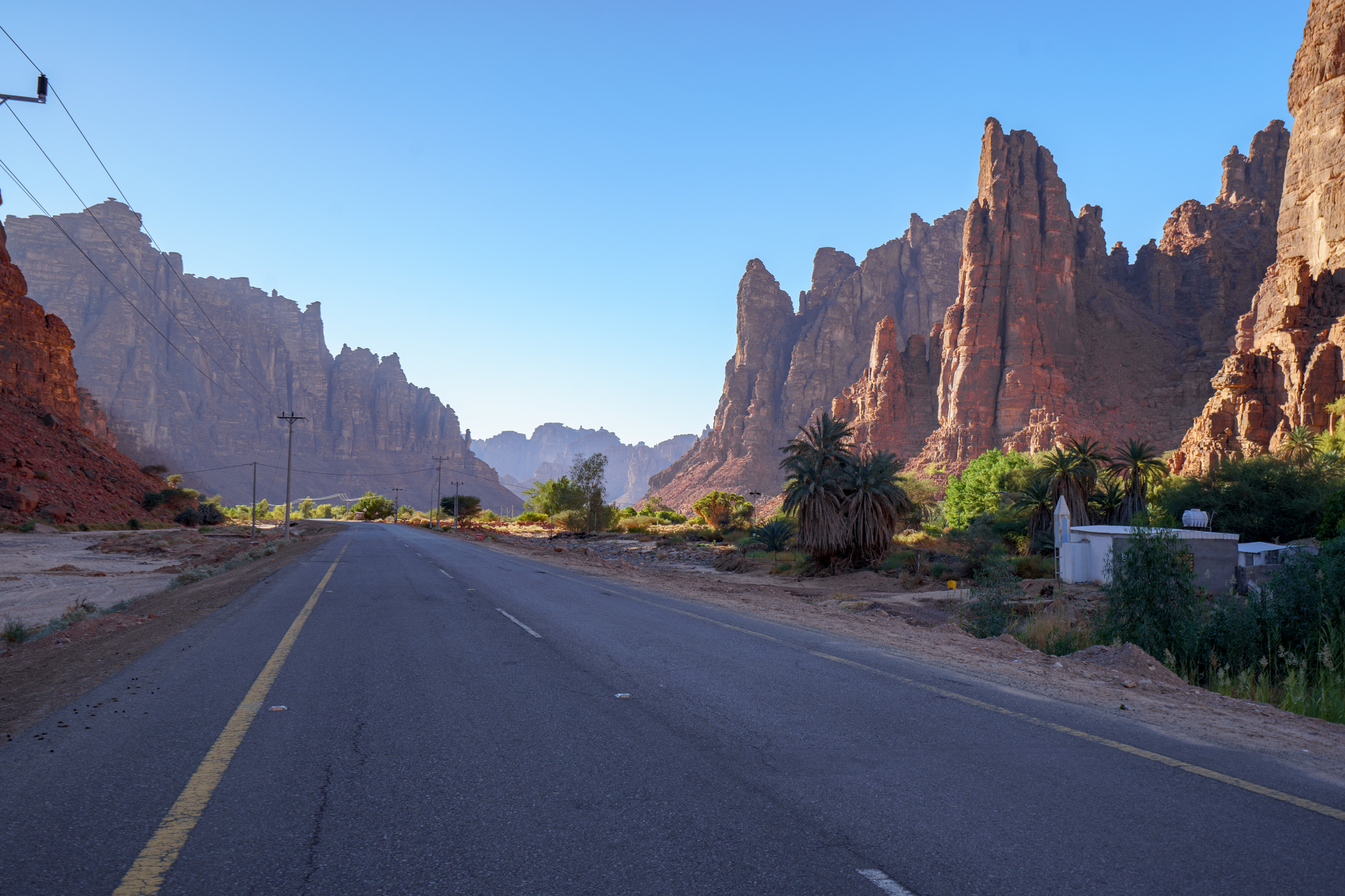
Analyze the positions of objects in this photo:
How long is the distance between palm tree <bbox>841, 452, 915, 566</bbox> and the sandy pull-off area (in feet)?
84.2

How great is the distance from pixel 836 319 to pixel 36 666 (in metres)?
169

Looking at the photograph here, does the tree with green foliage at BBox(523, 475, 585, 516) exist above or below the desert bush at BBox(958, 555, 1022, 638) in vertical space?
above

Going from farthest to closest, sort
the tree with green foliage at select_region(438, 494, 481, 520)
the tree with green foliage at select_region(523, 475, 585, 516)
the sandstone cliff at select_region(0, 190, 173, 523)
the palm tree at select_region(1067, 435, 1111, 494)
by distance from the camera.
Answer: the tree with green foliage at select_region(438, 494, 481, 520)
the tree with green foliage at select_region(523, 475, 585, 516)
the sandstone cliff at select_region(0, 190, 173, 523)
the palm tree at select_region(1067, 435, 1111, 494)

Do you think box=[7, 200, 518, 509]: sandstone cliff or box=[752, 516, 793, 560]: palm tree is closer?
box=[752, 516, 793, 560]: palm tree

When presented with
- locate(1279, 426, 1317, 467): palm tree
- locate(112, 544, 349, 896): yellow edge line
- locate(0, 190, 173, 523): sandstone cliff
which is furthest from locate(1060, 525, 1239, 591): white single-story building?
locate(0, 190, 173, 523): sandstone cliff

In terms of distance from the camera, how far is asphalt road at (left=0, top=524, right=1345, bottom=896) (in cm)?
349

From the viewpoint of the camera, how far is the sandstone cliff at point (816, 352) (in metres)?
162

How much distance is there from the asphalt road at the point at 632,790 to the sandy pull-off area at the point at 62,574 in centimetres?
1227

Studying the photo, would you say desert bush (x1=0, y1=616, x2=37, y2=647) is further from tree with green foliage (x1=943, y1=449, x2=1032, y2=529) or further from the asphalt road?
tree with green foliage (x1=943, y1=449, x2=1032, y2=529)

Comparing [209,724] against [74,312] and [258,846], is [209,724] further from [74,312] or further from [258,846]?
[74,312]

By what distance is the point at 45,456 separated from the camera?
47.3m

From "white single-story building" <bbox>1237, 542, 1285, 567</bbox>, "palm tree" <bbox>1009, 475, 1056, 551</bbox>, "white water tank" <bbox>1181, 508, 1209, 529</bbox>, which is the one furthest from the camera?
"palm tree" <bbox>1009, 475, 1056, 551</bbox>

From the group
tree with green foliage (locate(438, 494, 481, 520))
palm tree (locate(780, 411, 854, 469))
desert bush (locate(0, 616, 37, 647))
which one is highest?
palm tree (locate(780, 411, 854, 469))

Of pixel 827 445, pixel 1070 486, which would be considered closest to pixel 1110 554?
pixel 827 445
